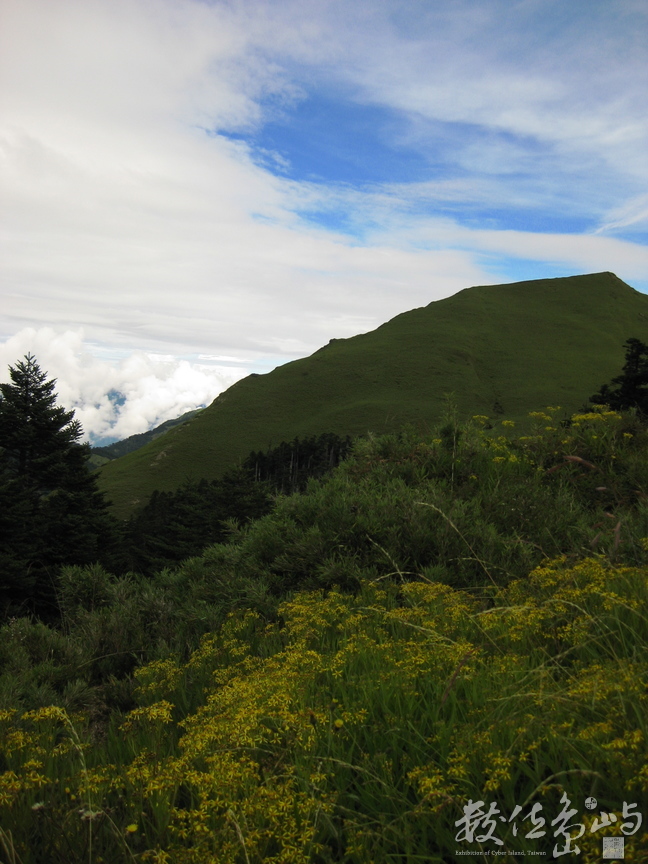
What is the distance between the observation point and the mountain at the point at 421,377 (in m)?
104

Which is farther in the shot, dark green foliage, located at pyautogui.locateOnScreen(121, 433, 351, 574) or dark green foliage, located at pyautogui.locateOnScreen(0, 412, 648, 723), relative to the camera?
dark green foliage, located at pyautogui.locateOnScreen(121, 433, 351, 574)

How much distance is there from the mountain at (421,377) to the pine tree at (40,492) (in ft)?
131

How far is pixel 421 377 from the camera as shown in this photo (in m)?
120

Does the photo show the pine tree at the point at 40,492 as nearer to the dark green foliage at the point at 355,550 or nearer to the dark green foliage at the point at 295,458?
the dark green foliage at the point at 355,550

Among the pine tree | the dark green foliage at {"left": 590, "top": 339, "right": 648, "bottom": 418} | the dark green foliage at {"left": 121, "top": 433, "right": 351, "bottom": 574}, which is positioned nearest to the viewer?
the dark green foliage at {"left": 590, "top": 339, "right": 648, "bottom": 418}

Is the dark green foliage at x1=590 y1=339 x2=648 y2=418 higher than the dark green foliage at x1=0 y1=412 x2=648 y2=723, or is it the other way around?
the dark green foliage at x1=590 y1=339 x2=648 y2=418

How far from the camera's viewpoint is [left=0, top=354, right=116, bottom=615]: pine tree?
118ft

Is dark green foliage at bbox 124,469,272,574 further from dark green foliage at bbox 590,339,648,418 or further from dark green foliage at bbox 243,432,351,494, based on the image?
dark green foliage at bbox 590,339,648,418

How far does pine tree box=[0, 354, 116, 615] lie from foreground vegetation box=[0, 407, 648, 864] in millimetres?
32570

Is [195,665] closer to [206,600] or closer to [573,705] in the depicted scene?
[206,600]

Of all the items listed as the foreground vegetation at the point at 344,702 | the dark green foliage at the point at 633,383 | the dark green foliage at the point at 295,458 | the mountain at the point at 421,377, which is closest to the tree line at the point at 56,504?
the dark green foliage at the point at 633,383

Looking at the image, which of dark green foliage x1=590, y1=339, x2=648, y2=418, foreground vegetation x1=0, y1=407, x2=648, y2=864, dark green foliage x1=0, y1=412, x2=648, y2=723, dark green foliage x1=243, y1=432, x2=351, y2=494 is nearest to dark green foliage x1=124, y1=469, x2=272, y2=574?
dark green foliage x1=243, y1=432, x2=351, y2=494

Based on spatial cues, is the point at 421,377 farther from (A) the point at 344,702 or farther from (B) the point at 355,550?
(A) the point at 344,702

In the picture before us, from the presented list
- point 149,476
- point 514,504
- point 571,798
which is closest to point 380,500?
point 514,504
